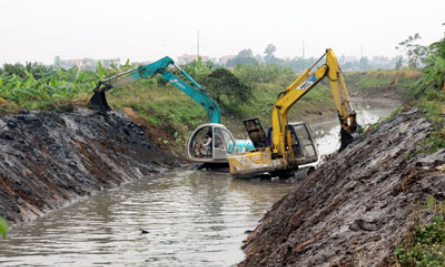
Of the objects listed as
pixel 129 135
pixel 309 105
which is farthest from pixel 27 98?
pixel 309 105

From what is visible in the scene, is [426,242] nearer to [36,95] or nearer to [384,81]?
[36,95]

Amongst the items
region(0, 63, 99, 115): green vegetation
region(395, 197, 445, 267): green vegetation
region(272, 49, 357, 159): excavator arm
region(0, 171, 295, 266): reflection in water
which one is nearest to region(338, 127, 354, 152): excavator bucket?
region(272, 49, 357, 159): excavator arm

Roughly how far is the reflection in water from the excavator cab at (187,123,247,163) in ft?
10.8

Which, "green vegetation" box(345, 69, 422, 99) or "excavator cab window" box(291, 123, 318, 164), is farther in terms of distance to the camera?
"green vegetation" box(345, 69, 422, 99)

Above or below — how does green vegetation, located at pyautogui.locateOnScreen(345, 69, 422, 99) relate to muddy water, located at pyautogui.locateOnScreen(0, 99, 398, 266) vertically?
above

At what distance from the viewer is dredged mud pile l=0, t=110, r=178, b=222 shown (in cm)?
1878

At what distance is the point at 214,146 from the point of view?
90.8 feet

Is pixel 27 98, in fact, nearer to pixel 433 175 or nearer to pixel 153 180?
pixel 153 180

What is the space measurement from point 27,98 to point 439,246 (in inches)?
1045

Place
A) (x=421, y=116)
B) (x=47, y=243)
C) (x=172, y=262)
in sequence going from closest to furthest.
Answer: (x=172, y=262) → (x=421, y=116) → (x=47, y=243)

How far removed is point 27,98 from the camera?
29.8 meters

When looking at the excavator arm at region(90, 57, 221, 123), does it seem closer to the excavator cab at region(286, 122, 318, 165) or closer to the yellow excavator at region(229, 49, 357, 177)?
the yellow excavator at region(229, 49, 357, 177)

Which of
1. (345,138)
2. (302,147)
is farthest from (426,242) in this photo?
(302,147)

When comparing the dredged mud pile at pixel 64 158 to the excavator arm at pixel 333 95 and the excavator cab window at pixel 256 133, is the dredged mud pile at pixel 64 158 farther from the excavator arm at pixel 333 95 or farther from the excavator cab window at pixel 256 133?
the excavator arm at pixel 333 95
